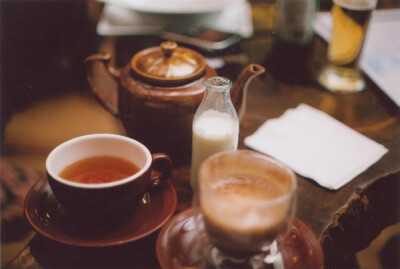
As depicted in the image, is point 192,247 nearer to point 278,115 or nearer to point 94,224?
point 94,224

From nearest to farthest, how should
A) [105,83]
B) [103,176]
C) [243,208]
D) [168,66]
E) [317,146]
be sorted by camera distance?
[243,208] < [103,176] < [168,66] < [317,146] < [105,83]

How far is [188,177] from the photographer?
0.83m

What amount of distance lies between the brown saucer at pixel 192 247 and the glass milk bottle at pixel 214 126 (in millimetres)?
131

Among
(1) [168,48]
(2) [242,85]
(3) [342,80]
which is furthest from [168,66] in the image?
(3) [342,80]

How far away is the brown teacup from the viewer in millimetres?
622

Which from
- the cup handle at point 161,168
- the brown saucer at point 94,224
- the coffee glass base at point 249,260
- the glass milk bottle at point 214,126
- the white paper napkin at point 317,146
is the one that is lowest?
the white paper napkin at point 317,146

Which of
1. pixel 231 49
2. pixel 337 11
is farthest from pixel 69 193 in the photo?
pixel 337 11

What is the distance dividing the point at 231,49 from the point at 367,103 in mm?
354

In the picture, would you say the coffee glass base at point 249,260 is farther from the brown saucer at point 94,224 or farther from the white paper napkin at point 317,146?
the white paper napkin at point 317,146

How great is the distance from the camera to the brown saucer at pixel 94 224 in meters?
0.63

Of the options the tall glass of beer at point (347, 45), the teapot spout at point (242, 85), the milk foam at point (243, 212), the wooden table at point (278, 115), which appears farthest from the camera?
the tall glass of beer at point (347, 45)

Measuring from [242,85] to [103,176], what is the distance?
0.94 feet

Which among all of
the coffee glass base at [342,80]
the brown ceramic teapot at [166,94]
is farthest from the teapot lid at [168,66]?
the coffee glass base at [342,80]

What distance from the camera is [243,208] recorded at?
0.56 m
